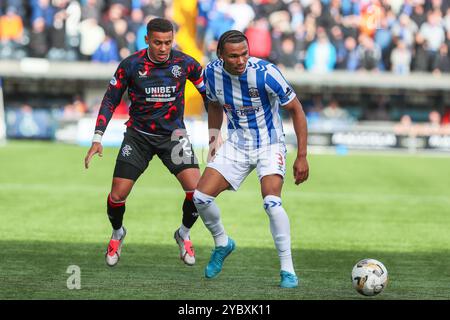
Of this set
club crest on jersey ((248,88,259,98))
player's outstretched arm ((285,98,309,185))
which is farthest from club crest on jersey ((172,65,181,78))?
player's outstretched arm ((285,98,309,185))

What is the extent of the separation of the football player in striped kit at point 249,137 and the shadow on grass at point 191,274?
348mm

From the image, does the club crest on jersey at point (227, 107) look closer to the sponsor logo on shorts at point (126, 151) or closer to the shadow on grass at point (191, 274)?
the sponsor logo on shorts at point (126, 151)

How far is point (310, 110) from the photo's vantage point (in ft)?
96.6

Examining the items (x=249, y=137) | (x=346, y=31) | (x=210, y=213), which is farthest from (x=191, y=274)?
(x=346, y=31)

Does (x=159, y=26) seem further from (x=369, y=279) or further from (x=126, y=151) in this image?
(x=369, y=279)

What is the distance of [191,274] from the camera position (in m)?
8.52

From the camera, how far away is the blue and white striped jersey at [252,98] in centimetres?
801

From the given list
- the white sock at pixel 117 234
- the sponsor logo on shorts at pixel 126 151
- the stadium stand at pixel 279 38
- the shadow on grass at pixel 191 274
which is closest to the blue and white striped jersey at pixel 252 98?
the sponsor logo on shorts at pixel 126 151

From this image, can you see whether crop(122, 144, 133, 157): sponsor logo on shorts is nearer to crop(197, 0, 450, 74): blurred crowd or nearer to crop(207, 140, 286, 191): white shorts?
crop(207, 140, 286, 191): white shorts

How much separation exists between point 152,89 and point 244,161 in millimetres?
1205

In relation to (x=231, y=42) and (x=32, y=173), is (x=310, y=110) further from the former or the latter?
(x=231, y=42)
